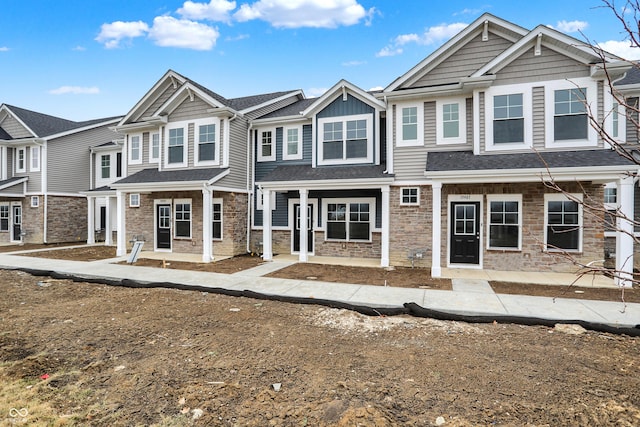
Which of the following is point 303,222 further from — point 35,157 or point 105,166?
point 35,157

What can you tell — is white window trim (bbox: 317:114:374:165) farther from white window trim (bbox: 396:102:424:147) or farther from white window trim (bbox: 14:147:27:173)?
white window trim (bbox: 14:147:27:173)

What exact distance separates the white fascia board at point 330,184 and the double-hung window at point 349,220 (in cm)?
154

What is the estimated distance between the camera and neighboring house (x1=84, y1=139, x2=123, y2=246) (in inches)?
682

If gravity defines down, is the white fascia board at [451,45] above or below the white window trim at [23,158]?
above

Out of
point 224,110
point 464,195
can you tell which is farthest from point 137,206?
point 464,195

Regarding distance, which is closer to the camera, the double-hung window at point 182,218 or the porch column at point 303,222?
the porch column at point 303,222

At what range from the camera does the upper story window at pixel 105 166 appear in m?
18.8

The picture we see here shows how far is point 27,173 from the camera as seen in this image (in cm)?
1772

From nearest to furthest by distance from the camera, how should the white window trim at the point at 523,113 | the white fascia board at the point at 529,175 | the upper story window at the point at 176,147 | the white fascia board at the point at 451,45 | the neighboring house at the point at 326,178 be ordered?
the white fascia board at the point at 529,175
the white window trim at the point at 523,113
the white fascia board at the point at 451,45
the neighboring house at the point at 326,178
the upper story window at the point at 176,147

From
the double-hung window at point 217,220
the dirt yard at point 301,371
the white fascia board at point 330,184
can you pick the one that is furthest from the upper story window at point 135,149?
the dirt yard at point 301,371

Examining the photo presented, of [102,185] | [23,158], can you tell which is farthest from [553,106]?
[23,158]

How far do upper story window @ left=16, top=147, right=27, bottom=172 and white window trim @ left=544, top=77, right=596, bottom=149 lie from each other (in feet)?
81.4

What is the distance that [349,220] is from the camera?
40.5 ft

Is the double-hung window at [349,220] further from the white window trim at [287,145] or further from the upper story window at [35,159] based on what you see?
the upper story window at [35,159]
